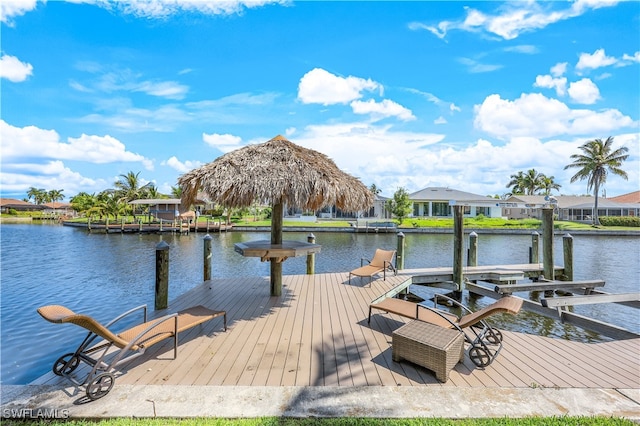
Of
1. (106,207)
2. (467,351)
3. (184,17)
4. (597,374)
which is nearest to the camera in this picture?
(597,374)

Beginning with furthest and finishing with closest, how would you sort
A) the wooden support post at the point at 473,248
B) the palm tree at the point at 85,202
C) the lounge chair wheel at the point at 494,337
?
the palm tree at the point at 85,202 → the wooden support post at the point at 473,248 → the lounge chair wheel at the point at 494,337

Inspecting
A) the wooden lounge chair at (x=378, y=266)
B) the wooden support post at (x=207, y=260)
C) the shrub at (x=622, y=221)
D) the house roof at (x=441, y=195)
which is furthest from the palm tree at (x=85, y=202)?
the shrub at (x=622, y=221)

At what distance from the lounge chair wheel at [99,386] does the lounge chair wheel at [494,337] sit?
4608mm

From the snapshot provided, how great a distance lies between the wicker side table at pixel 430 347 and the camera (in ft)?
10.8

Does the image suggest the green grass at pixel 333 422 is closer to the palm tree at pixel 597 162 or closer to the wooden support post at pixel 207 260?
the wooden support post at pixel 207 260

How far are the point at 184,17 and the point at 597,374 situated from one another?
13.2 metres

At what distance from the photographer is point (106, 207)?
1631 inches

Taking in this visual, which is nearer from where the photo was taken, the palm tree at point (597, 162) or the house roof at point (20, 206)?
the palm tree at point (597, 162)

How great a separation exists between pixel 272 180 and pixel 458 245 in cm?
601

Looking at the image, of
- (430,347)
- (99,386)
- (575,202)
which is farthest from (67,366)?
(575,202)

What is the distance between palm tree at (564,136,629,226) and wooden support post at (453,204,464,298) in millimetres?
42011

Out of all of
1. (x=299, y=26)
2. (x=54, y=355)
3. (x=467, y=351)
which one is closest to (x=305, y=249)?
(x=467, y=351)

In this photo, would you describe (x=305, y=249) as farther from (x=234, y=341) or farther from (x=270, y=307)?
(x=234, y=341)

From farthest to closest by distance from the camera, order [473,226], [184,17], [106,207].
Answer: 1. [106,207]
2. [473,226]
3. [184,17]
